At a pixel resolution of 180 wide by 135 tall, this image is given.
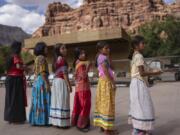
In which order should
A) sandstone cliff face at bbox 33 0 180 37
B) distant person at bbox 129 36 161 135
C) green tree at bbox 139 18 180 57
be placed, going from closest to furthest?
distant person at bbox 129 36 161 135 < green tree at bbox 139 18 180 57 < sandstone cliff face at bbox 33 0 180 37

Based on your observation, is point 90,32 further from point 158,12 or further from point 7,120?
point 158,12

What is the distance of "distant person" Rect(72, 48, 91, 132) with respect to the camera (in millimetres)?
6695

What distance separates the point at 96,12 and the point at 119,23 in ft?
36.9

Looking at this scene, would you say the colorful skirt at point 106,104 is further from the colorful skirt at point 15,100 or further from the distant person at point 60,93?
the colorful skirt at point 15,100

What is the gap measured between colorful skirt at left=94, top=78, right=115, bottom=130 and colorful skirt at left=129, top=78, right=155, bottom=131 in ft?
1.92

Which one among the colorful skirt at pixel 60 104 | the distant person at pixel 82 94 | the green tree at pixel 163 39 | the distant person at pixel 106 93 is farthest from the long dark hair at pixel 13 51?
the green tree at pixel 163 39

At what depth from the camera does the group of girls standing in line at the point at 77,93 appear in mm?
5738

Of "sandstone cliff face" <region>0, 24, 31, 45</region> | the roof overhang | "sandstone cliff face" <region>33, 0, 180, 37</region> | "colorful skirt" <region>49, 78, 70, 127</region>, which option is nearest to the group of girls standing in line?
"colorful skirt" <region>49, 78, 70, 127</region>

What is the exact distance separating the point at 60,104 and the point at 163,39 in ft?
157

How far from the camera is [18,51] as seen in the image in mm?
7531

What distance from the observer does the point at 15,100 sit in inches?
294

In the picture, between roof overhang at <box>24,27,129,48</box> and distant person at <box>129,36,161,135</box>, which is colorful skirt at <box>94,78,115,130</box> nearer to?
distant person at <box>129,36,161,135</box>

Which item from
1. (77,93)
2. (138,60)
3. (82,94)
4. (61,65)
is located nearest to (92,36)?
(61,65)

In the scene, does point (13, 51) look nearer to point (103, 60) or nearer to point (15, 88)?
point (15, 88)
